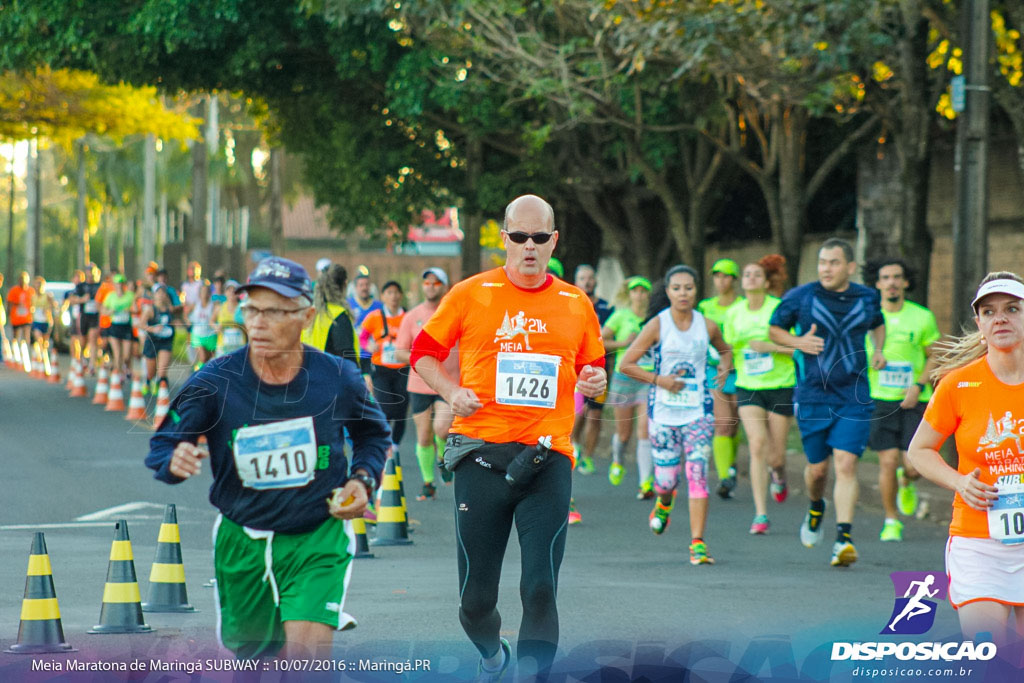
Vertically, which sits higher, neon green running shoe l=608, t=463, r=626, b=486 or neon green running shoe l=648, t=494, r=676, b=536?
neon green running shoe l=648, t=494, r=676, b=536

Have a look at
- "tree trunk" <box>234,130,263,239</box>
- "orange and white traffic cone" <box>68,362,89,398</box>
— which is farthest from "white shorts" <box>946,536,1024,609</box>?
"tree trunk" <box>234,130,263,239</box>

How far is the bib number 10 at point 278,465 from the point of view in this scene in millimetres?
4945

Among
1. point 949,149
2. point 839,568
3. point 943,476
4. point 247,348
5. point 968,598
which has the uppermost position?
point 949,149

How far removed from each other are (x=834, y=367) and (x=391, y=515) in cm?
318

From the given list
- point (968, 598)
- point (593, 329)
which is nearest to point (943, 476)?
point (968, 598)

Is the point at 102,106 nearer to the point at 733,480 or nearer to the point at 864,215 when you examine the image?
the point at 864,215

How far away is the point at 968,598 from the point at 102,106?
29.4 metres

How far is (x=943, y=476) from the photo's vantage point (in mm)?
5219

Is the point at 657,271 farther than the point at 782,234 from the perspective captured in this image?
Yes

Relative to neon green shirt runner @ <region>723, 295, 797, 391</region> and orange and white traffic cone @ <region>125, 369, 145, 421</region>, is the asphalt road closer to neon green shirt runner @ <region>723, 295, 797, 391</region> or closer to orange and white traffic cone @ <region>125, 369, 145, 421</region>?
neon green shirt runner @ <region>723, 295, 797, 391</region>

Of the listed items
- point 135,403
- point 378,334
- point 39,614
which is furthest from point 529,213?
point 135,403

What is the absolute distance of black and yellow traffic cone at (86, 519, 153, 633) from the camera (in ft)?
22.9

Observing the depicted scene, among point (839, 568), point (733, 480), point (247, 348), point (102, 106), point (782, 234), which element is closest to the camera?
point (247, 348)

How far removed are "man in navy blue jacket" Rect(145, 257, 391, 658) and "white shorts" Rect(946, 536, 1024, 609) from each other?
6.68 feet
